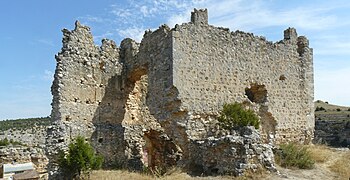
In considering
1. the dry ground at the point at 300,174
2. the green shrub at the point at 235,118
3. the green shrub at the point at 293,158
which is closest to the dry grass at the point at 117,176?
the dry ground at the point at 300,174

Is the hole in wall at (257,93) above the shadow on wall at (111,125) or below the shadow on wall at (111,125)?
above

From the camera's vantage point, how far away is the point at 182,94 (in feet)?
39.0

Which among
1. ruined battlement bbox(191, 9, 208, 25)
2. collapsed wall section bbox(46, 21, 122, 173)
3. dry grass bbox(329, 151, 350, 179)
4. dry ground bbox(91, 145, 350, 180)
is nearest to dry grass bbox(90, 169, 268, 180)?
dry ground bbox(91, 145, 350, 180)

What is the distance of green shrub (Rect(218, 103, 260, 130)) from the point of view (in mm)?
11906

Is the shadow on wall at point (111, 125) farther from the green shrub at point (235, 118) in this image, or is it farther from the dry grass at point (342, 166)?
the dry grass at point (342, 166)

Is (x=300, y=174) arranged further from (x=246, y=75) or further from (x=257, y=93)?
(x=257, y=93)

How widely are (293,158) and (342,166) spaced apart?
1535 mm

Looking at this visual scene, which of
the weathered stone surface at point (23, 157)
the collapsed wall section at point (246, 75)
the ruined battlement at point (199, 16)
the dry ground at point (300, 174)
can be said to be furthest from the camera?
the weathered stone surface at point (23, 157)

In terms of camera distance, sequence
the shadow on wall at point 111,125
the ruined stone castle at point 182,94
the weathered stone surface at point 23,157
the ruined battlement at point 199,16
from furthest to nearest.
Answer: the shadow on wall at point 111,125 → the weathered stone surface at point 23,157 → the ruined battlement at point 199,16 → the ruined stone castle at point 182,94

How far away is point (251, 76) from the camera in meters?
14.0

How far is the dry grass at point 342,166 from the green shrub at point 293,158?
0.69 m

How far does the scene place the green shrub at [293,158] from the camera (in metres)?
11.3

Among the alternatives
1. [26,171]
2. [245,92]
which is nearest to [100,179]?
[26,171]

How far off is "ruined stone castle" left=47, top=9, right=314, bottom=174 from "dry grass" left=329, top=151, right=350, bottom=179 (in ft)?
7.43
